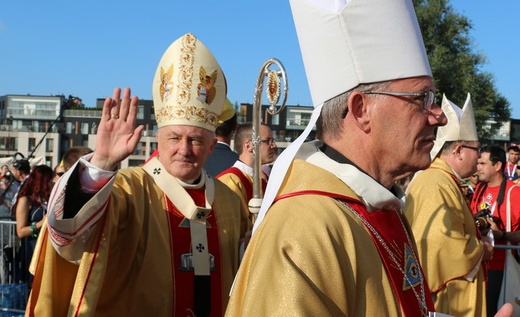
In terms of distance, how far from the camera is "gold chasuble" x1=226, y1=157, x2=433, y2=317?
82.3 inches

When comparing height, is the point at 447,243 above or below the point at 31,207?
below

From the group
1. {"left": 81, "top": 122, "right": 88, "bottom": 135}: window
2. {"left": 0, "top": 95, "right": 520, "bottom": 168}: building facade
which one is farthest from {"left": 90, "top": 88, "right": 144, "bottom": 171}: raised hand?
{"left": 81, "top": 122, "right": 88, "bottom": 135}: window

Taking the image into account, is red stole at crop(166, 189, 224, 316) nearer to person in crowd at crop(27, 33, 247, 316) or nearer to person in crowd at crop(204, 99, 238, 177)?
person in crowd at crop(27, 33, 247, 316)

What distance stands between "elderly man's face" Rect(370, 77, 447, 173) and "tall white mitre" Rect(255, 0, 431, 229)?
0.08 metres

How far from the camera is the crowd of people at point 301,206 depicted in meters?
2.21

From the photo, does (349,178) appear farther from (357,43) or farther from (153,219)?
(153,219)

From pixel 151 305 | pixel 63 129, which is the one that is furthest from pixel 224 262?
pixel 63 129

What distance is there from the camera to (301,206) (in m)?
2.26

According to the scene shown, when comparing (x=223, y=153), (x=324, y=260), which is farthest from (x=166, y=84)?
(x=324, y=260)

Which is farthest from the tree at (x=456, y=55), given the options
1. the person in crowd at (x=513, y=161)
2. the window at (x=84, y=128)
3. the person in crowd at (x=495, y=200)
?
the window at (x=84, y=128)

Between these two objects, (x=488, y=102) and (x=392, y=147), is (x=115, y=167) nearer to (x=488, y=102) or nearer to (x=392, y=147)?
(x=392, y=147)

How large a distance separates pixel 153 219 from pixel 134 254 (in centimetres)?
24

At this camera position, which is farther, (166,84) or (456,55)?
(456,55)

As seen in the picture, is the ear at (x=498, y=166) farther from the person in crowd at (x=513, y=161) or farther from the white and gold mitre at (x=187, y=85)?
the white and gold mitre at (x=187, y=85)
